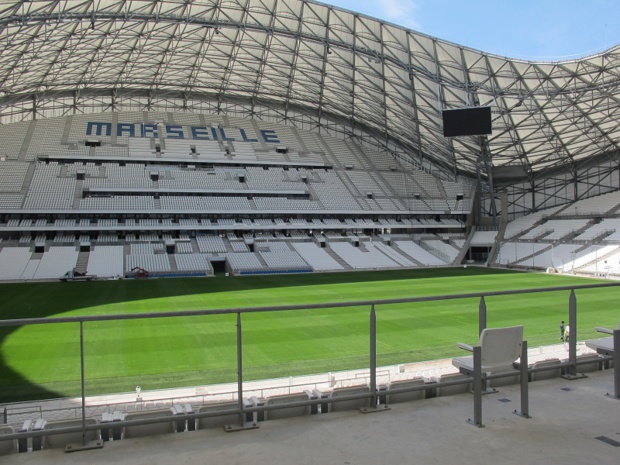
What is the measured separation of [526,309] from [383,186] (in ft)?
185

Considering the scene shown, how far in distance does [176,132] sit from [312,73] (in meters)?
22.4

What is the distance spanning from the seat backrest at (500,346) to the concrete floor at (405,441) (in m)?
0.58

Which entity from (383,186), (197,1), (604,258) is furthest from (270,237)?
(604,258)

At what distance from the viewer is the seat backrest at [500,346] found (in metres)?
5.90

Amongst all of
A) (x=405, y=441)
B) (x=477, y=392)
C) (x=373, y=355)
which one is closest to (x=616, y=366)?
(x=477, y=392)

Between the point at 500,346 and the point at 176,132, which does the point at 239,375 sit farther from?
the point at 176,132

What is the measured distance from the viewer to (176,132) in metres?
67.9

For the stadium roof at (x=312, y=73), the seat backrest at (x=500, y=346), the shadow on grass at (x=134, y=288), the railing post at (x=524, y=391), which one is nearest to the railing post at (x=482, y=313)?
the seat backrest at (x=500, y=346)

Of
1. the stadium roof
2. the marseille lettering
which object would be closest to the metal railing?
the stadium roof

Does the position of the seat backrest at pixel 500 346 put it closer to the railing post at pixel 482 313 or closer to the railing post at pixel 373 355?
the railing post at pixel 482 313

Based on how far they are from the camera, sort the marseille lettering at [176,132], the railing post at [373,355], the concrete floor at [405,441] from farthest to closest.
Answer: the marseille lettering at [176,132] → the railing post at [373,355] → the concrete floor at [405,441]

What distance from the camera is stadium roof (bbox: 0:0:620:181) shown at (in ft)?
135

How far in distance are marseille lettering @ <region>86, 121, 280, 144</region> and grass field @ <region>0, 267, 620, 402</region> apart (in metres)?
27.6

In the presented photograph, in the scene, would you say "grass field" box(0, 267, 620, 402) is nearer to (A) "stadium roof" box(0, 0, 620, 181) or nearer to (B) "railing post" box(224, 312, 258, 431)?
(B) "railing post" box(224, 312, 258, 431)
